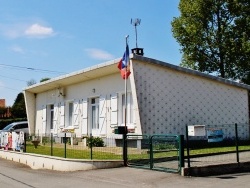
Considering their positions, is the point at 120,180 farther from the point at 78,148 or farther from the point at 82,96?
the point at 82,96

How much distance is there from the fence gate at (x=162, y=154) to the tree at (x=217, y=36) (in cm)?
1884

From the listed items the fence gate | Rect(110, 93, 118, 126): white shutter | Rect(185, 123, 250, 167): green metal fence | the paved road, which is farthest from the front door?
the paved road

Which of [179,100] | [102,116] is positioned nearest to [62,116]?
[102,116]

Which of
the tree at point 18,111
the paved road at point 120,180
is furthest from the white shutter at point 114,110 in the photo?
the tree at point 18,111

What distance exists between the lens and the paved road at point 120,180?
10.7 metres

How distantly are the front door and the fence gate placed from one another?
8348mm

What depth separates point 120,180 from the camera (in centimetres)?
1168

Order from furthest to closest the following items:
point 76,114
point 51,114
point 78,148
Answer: point 51,114
point 76,114
point 78,148

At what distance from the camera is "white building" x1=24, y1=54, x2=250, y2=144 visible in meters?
18.8

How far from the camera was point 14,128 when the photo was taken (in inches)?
1325

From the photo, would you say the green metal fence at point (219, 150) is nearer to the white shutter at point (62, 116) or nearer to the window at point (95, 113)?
the window at point (95, 113)

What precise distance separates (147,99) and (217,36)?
15483 millimetres

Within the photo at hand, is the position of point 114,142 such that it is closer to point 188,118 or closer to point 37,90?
point 188,118

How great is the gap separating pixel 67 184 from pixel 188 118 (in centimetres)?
1029
